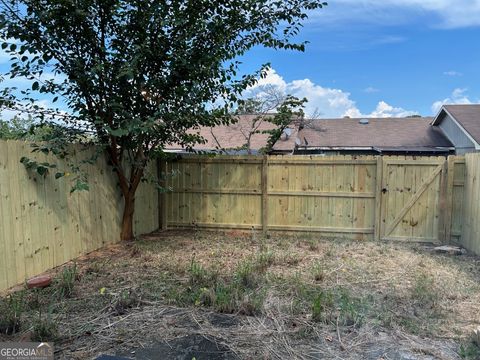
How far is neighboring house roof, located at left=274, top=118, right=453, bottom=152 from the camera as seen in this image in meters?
15.8

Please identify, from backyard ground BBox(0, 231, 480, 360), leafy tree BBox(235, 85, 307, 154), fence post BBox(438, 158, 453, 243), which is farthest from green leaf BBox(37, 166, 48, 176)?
leafy tree BBox(235, 85, 307, 154)

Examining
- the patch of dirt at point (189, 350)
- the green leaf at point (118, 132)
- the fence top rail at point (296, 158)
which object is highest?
the green leaf at point (118, 132)

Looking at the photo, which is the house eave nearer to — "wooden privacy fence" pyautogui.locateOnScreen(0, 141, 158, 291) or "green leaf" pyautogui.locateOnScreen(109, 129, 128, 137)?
"wooden privacy fence" pyautogui.locateOnScreen(0, 141, 158, 291)

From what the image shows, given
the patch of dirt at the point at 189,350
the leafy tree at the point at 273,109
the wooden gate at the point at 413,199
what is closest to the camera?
the patch of dirt at the point at 189,350

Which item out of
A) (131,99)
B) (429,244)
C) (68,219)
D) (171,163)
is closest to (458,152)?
(429,244)

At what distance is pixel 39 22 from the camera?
425 centimetres

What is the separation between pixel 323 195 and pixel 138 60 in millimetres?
3751

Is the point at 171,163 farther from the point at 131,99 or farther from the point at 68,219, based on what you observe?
the point at 68,219

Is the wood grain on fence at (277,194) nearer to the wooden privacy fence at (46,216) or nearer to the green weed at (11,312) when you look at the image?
the wooden privacy fence at (46,216)

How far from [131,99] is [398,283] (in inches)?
164

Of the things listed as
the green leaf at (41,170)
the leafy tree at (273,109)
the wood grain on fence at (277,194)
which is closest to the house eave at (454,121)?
the leafy tree at (273,109)

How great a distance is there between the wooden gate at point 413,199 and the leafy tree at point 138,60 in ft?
8.75

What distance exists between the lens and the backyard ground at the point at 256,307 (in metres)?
2.59

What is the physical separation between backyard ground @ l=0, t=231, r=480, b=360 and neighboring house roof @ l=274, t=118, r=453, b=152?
11.0 m
